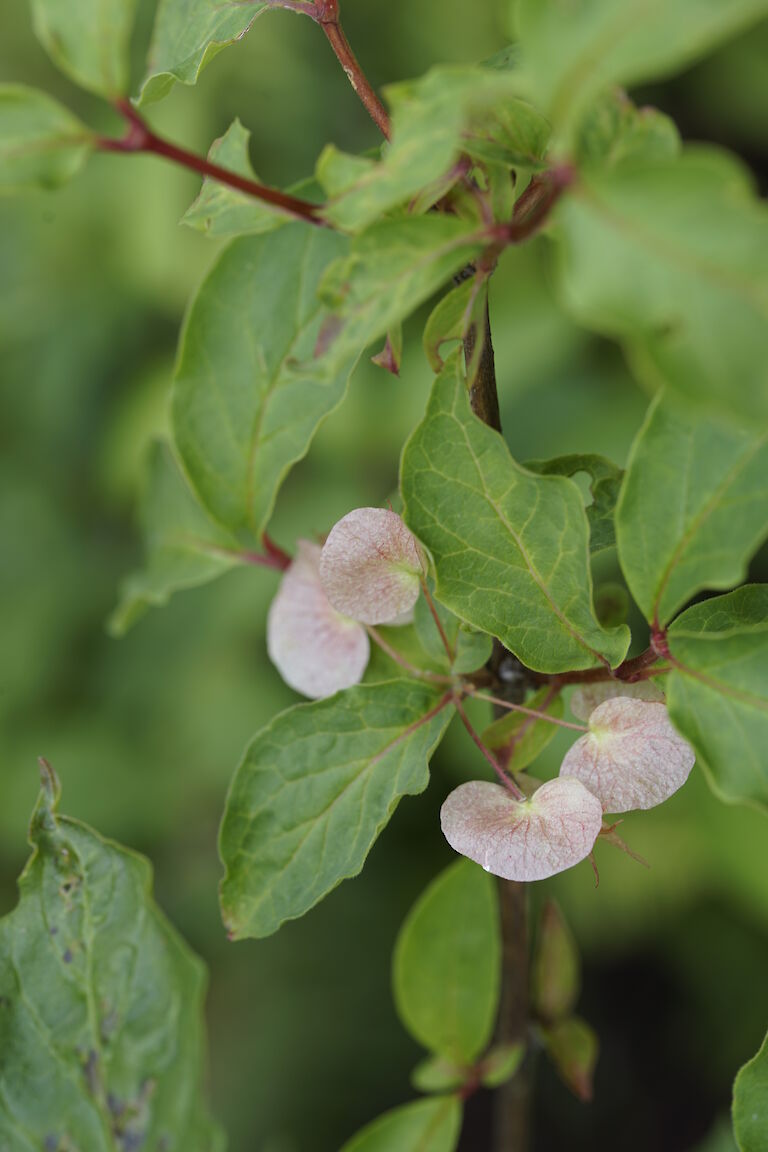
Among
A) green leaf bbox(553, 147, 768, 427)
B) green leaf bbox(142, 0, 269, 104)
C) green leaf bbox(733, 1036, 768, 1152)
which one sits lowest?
green leaf bbox(733, 1036, 768, 1152)

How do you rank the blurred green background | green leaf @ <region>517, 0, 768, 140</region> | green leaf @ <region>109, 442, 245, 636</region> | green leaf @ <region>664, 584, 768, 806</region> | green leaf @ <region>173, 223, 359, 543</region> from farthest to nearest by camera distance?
the blurred green background → green leaf @ <region>109, 442, 245, 636</region> → green leaf @ <region>173, 223, 359, 543</region> → green leaf @ <region>664, 584, 768, 806</region> → green leaf @ <region>517, 0, 768, 140</region>

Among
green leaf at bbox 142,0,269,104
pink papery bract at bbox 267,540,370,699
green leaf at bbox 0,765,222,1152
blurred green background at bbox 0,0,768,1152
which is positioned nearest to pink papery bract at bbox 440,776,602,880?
pink papery bract at bbox 267,540,370,699

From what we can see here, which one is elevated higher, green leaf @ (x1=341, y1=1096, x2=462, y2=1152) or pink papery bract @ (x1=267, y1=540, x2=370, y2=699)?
pink papery bract @ (x1=267, y1=540, x2=370, y2=699)

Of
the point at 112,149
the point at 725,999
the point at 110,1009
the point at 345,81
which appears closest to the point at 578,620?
the point at 112,149

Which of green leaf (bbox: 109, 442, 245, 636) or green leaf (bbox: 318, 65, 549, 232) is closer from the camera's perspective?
green leaf (bbox: 318, 65, 549, 232)

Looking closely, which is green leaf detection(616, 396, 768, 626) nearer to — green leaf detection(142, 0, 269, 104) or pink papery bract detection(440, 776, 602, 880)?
pink papery bract detection(440, 776, 602, 880)

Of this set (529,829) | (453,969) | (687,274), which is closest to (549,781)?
(529,829)
